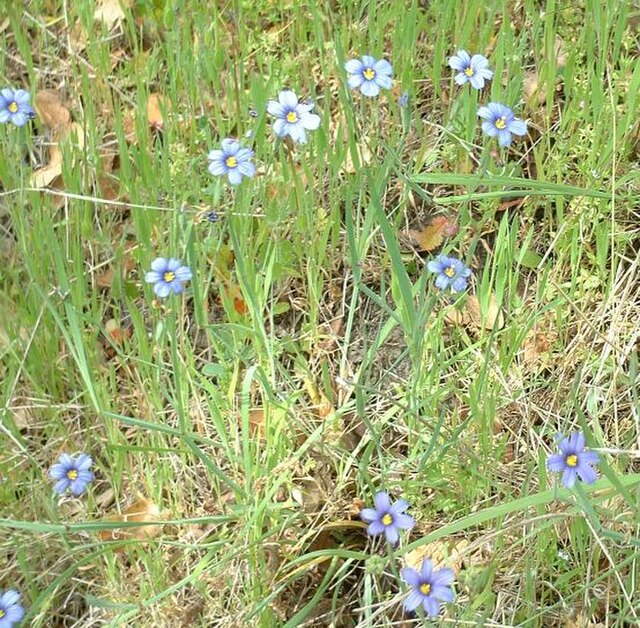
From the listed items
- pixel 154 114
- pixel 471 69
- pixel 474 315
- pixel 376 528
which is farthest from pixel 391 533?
pixel 154 114

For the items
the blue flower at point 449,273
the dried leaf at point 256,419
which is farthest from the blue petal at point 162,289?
the blue flower at point 449,273

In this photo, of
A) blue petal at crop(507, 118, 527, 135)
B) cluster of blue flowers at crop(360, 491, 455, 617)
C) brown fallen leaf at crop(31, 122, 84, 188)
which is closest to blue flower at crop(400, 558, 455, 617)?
cluster of blue flowers at crop(360, 491, 455, 617)

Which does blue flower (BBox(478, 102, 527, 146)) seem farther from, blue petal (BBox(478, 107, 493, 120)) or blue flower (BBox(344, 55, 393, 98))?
blue flower (BBox(344, 55, 393, 98))

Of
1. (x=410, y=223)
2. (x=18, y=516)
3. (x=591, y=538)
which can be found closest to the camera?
(x=591, y=538)

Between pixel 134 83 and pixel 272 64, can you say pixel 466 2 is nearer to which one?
pixel 272 64

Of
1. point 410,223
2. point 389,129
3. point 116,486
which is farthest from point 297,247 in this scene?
point 116,486

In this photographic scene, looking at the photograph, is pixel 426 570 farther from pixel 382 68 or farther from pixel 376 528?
pixel 382 68
